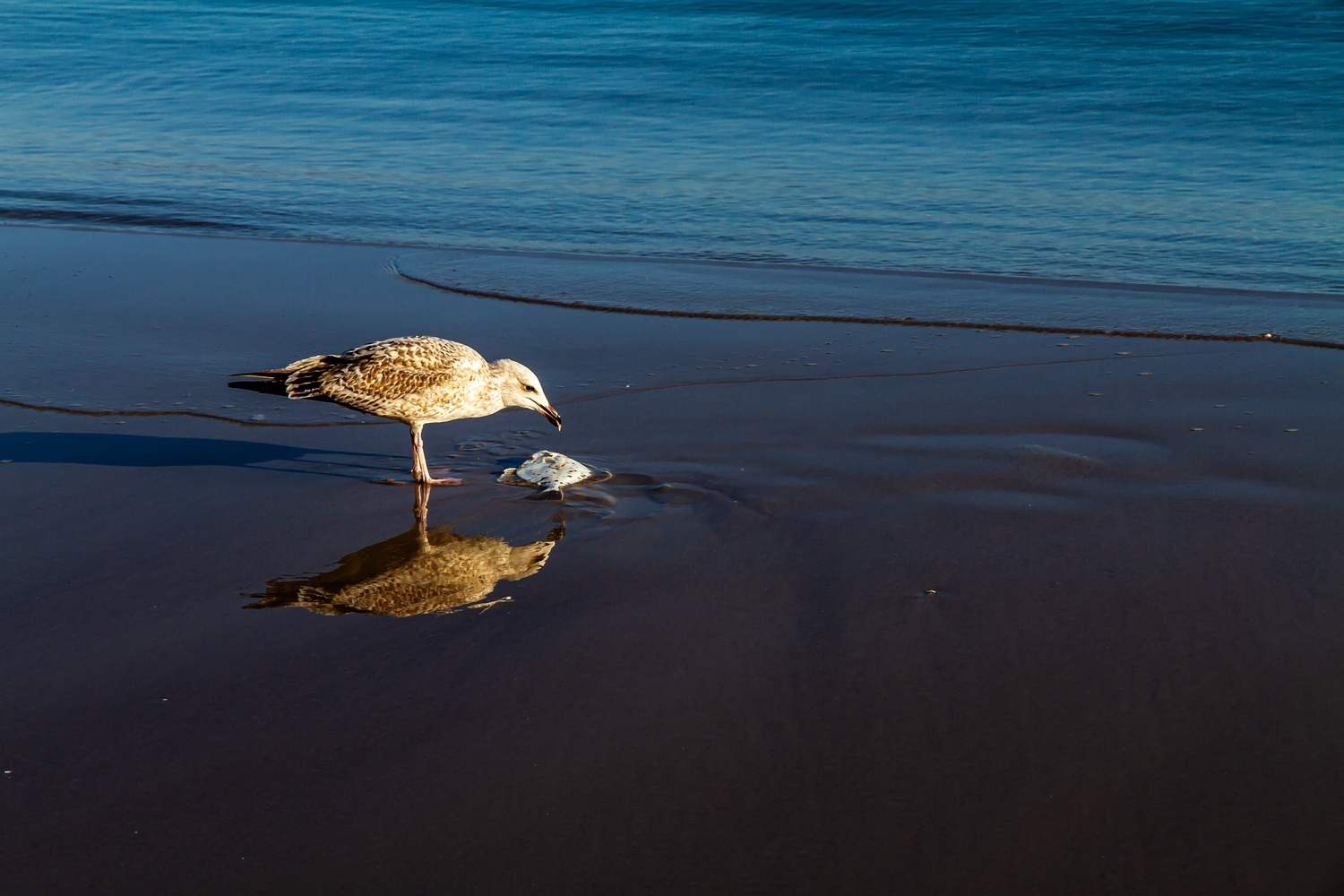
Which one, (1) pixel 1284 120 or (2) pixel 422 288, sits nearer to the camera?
(2) pixel 422 288

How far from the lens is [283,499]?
557 cm

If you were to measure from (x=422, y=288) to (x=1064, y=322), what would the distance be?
5340 millimetres

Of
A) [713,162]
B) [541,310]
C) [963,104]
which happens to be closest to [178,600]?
[541,310]

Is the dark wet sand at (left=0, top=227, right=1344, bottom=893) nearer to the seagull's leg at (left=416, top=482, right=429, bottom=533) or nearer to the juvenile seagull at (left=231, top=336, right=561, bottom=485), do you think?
the seagull's leg at (left=416, top=482, right=429, bottom=533)

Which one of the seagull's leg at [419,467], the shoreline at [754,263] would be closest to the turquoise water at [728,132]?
the shoreline at [754,263]

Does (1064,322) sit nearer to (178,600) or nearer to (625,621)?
(625,621)

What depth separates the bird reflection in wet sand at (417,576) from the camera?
14.8 feet

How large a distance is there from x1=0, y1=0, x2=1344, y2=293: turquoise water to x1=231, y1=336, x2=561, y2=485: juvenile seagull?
5.76 meters

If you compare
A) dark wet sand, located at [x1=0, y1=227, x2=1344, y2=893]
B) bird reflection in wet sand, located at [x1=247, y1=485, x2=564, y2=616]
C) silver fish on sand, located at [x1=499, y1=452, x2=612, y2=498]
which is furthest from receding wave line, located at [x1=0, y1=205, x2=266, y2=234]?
bird reflection in wet sand, located at [x1=247, y1=485, x2=564, y2=616]

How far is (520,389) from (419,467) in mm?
653

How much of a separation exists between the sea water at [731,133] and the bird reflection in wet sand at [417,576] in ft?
15.7

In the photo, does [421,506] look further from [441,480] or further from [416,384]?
[416,384]

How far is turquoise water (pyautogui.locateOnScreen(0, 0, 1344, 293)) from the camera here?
12.3 m

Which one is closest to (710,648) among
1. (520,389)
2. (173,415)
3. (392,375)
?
(520,389)
